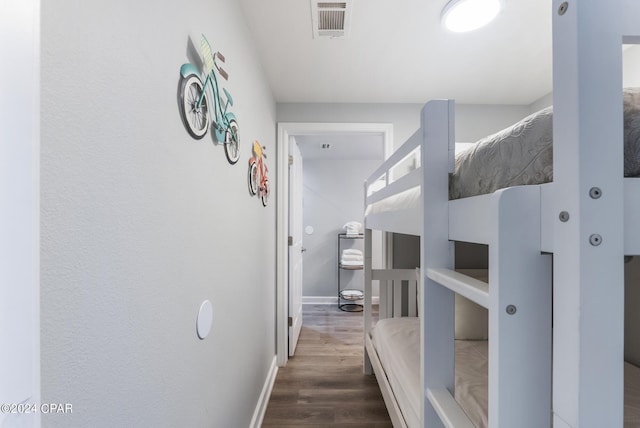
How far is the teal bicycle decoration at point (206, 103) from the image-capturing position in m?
0.85

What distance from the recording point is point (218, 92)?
1070mm

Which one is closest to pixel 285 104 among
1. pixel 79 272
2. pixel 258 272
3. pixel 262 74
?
pixel 262 74

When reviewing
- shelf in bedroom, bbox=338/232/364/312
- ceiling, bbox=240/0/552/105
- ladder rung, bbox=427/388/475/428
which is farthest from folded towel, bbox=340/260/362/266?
ladder rung, bbox=427/388/475/428

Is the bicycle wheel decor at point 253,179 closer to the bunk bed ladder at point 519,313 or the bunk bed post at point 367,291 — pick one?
the bunk bed post at point 367,291

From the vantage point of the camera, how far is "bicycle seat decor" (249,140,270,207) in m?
1.66

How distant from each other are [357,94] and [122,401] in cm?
236

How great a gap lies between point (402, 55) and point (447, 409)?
186 centimetres

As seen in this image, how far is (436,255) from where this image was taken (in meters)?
0.93

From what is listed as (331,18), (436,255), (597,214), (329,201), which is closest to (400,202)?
(436,255)

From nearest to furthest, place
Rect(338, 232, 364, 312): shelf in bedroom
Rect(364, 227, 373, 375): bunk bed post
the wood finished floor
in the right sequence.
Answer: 1. the wood finished floor
2. Rect(364, 227, 373, 375): bunk bed post
3. Rect(338, 232, 364, 312): shelf in bedroom

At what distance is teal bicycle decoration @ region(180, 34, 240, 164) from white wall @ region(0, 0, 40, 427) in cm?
46

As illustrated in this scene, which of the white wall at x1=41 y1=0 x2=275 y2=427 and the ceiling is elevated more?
the ceiling

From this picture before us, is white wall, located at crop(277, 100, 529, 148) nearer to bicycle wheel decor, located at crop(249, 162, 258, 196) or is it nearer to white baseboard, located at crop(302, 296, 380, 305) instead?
bicycle wheel decor, located at crop(249, 162, 258, 196)

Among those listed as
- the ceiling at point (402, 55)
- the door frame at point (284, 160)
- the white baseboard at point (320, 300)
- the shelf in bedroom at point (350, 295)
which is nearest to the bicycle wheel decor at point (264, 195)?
the door frame at point (284, 160)
